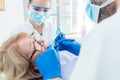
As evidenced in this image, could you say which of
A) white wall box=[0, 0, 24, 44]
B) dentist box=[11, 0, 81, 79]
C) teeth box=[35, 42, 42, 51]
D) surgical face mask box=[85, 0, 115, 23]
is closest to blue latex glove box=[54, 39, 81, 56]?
dentist box=[11, 0, 81, 79]

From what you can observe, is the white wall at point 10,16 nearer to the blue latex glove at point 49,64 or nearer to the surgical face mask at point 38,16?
the surgical face mask at point 38,16

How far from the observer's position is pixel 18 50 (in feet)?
4.14

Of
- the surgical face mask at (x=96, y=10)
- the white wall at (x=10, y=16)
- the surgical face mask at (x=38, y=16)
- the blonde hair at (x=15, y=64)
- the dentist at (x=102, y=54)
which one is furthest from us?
the white wall at (x=10, y=16)

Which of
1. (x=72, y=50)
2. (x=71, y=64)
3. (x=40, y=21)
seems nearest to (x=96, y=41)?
(x=71, y=64)

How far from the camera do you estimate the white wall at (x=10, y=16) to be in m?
2.45

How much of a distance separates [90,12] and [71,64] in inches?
13.2

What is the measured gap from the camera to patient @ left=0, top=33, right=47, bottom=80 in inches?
48.6

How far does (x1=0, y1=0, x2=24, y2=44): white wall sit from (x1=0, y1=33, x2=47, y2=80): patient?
122 centimetres

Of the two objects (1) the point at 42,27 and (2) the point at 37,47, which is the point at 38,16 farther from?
(2) the point at 37,47

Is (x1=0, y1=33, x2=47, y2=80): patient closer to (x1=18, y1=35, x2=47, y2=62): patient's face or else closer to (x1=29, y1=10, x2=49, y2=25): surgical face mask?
(x1=18, y1=35, x2=47, y2=62): patient's face

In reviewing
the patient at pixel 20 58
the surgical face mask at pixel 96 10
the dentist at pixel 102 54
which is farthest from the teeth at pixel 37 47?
the dentist at pixel 102 54

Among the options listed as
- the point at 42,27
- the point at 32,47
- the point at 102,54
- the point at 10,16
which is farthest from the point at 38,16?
the point at 102,54

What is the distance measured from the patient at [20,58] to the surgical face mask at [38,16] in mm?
557

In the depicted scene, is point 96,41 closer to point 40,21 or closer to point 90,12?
point 90,12
